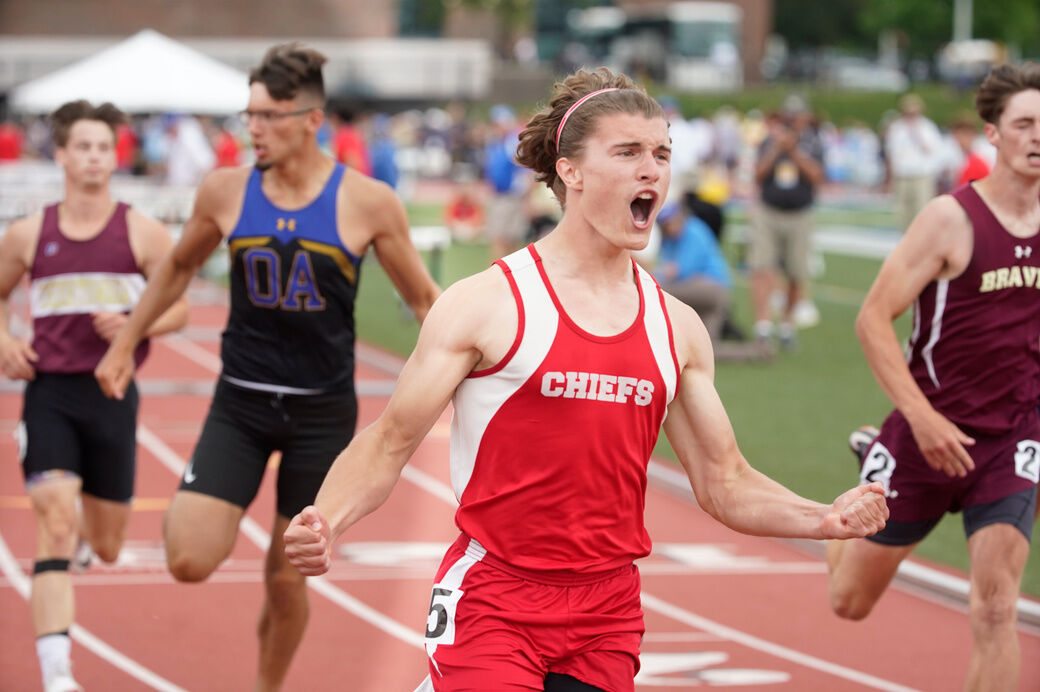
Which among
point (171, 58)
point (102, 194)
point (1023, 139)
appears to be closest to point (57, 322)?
point (102, 194)

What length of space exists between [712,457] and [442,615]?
849mm

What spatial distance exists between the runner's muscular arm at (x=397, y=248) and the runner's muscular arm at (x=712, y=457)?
1919mm

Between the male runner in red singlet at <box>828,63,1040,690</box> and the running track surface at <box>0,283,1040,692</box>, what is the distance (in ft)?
5.17

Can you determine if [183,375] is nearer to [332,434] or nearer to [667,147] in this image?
[332,434]

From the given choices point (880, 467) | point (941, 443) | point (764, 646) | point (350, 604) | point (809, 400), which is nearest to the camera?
point (941, 443)

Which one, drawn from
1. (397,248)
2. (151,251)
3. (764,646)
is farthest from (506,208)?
(397,248)

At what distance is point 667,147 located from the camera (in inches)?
155

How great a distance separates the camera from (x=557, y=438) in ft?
12.6

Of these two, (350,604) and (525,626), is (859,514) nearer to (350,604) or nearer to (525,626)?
(525,626)

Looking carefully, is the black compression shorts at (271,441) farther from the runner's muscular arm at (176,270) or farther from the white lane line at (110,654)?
the white lane line at (110,654)

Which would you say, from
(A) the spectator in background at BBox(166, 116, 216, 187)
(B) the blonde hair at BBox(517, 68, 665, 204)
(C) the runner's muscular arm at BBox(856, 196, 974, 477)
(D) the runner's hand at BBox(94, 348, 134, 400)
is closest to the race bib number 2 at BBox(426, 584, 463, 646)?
(B) the blonde hair at BBox(517, 68, 665, 204)

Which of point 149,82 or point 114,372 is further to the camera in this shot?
point 149,82

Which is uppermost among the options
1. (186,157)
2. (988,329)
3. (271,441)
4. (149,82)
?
(149,82)

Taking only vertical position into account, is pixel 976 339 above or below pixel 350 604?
above
